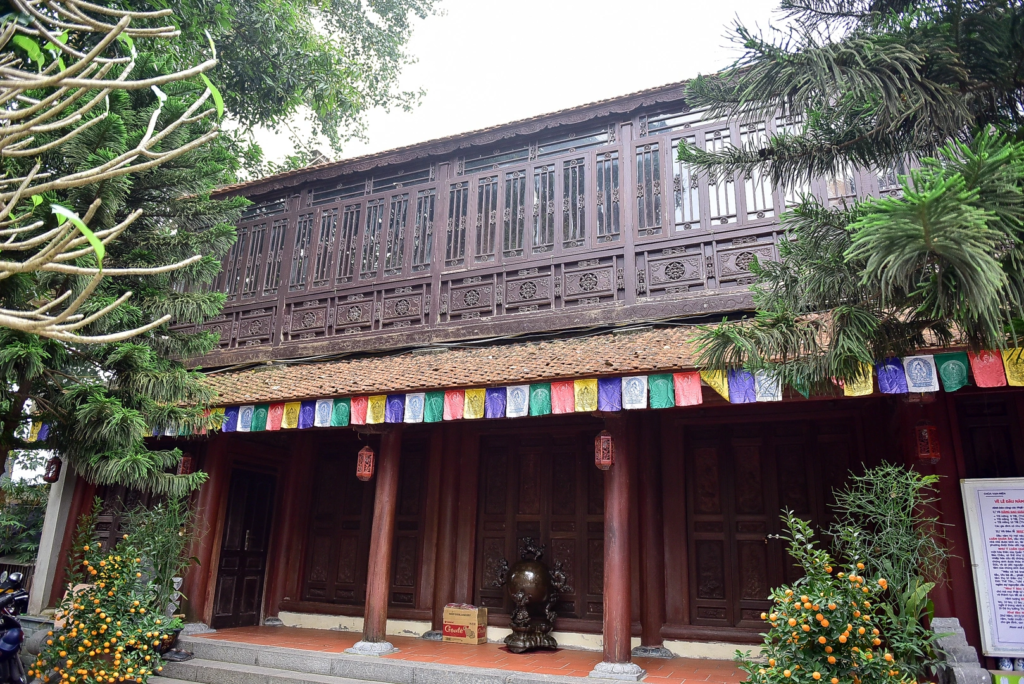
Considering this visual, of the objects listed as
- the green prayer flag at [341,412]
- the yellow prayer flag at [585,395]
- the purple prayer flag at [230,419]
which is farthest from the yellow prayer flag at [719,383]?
the purple prayer flag at [230,419]

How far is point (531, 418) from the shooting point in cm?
776

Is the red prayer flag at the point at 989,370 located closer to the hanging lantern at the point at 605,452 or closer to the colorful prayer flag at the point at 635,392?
the colorful prayer flag at the point at 635,392

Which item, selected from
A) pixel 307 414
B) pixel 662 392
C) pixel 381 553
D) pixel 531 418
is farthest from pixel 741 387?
pixel 307 414

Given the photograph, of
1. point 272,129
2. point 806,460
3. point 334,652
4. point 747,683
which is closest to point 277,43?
point 272,129

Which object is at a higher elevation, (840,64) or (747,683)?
(840,64)

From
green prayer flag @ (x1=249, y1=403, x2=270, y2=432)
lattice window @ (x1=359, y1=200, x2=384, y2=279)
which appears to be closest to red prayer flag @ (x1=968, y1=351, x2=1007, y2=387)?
green prayer flag @ (x1=249, y1=403, x2=270, y2=432)

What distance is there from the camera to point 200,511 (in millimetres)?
7855

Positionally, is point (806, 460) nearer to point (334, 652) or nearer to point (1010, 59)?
point (1010, 59)

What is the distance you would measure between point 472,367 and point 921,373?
143 inches

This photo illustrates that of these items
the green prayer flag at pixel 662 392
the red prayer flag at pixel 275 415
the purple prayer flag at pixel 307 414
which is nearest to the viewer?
the green prayer flag at pixel 662 392

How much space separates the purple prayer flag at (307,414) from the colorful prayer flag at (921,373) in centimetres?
505

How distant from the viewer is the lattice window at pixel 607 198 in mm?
7307

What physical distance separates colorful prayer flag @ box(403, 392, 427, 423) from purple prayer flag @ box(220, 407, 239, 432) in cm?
199

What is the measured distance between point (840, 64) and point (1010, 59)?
33.2 inches
